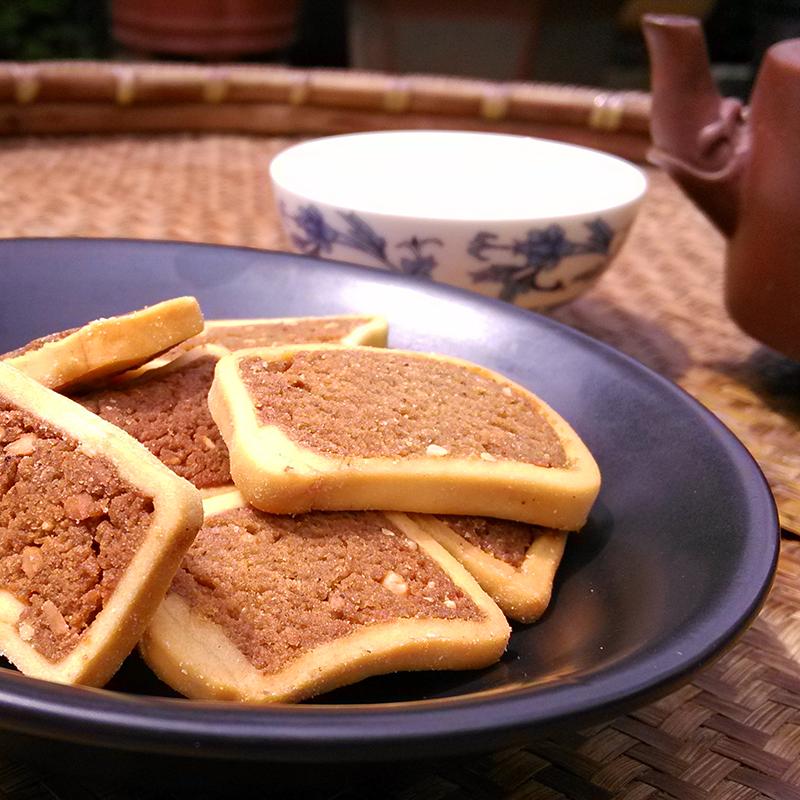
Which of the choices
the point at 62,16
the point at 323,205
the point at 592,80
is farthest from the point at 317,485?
the point at 62,16

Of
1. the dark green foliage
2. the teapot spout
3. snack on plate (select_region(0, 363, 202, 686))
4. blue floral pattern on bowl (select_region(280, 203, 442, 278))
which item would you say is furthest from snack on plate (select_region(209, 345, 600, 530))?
the dark green foliage

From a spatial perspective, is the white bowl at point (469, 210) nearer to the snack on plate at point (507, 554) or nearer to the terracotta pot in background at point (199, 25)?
the snack on plate at point (507, 554)

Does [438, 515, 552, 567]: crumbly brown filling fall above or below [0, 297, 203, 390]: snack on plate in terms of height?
below

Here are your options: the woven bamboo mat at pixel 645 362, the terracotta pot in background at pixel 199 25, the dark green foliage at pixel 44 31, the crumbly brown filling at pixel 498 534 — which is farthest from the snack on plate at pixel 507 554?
the dark green foliage at pixel 44 31

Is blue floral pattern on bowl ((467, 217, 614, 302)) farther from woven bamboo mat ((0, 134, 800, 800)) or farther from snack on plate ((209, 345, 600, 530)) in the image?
snack on plate ((209, 345, 600, 530))

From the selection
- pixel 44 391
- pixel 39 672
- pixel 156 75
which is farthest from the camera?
pixel 156 75

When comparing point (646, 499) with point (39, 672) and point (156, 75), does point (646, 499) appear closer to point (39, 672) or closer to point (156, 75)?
point (39, 672)
